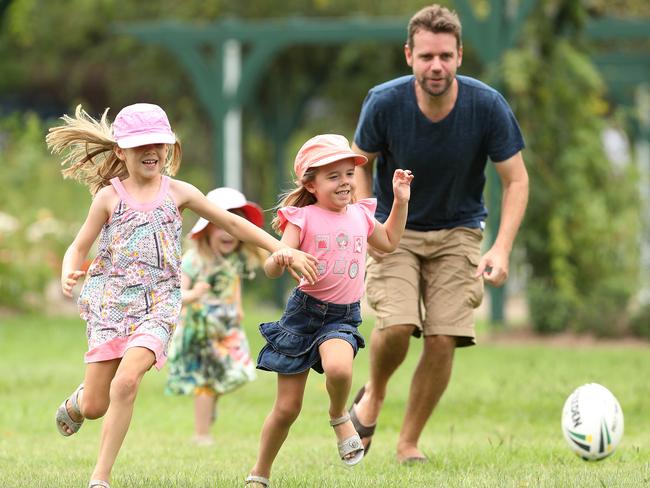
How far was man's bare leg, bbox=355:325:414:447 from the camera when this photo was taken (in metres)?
6.86

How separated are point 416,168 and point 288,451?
193 centimetres

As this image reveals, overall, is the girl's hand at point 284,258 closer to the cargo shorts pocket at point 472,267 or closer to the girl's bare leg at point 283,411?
the girl's bare leg at point 283,411

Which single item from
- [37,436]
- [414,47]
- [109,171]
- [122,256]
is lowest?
[37,436]

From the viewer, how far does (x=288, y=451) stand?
7812mm

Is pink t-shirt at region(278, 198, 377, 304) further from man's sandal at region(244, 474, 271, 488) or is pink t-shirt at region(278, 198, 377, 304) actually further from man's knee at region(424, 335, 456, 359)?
man's knee at region(424, 335, 456, 359)

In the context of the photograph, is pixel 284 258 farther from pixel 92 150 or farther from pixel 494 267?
pixel 494 267

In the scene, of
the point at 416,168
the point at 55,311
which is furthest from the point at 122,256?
the point at 55,311

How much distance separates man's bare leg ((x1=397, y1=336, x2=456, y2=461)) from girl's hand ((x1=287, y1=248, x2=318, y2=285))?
1458mm

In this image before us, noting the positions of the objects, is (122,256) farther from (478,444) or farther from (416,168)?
(478,444)

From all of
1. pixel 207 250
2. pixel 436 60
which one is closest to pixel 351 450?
pixel 436 60

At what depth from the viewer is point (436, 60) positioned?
6648 millimetres

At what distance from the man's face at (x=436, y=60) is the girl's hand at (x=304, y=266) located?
1.42m

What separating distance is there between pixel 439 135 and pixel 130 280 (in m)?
1.87

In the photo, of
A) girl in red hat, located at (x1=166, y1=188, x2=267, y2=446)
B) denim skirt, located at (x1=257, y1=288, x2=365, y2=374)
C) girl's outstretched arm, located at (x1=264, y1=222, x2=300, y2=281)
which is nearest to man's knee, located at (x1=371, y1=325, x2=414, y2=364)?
denim skirt, located at (x1=257, y1=288, x2=365, y2=374)
